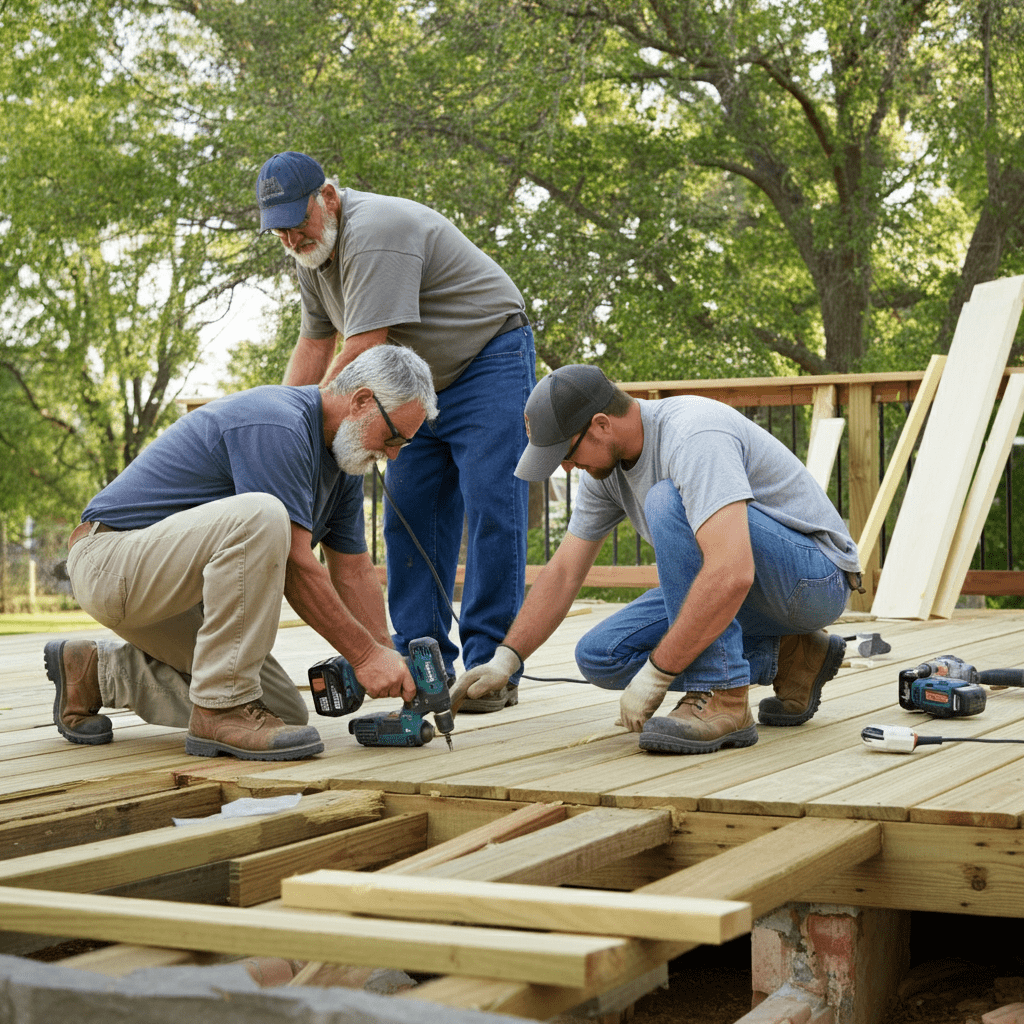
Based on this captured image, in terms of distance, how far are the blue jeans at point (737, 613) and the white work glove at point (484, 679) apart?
7.5 inches

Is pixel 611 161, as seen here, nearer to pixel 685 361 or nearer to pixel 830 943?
pixel 685 361

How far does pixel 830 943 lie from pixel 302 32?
1224 cm

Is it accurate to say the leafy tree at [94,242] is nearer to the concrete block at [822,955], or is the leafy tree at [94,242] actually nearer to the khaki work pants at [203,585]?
the khaki work pants at [203,585]

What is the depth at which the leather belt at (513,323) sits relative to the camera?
3.38m

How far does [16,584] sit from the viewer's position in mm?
18047

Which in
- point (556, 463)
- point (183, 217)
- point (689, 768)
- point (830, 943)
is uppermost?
point (183, 217)

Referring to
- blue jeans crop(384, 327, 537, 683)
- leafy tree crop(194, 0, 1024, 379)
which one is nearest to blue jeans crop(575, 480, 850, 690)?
blue jeans crop(384, 327, 537, 683)

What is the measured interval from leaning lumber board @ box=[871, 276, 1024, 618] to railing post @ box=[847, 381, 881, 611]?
0.30 meters

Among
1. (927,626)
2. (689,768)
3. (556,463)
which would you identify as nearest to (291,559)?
(556,463)

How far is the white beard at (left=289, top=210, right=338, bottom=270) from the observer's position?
3051 millimetres

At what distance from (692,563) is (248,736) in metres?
0.98

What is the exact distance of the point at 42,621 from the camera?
1631cm

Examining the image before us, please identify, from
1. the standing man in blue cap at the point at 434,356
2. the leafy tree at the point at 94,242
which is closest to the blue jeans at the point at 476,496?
the standing man in blue cap at the point at 434,356

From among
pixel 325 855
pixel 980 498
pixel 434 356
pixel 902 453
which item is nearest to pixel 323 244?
pixel 434 356
